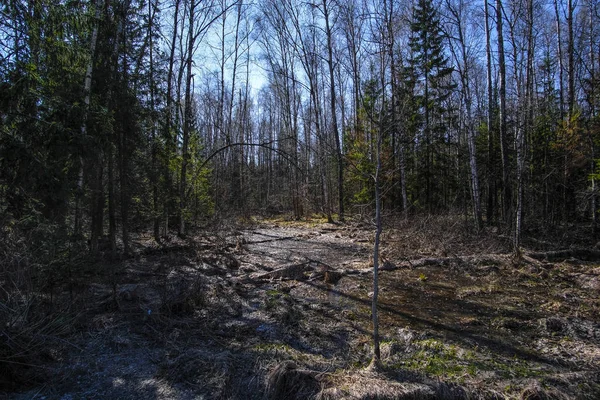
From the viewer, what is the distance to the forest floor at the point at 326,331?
327cm

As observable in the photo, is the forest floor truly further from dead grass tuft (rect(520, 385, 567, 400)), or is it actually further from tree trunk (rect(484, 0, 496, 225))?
tree trunk (rect(484, 0, 496, 225))

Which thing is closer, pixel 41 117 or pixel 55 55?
pixel 41 117

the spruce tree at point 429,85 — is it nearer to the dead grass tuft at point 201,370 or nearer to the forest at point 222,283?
the forest at point 222,283

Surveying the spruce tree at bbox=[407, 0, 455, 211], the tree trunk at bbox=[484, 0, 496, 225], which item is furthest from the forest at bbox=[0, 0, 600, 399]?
the spruce tree at bbox=[407, 0, 455, 211]

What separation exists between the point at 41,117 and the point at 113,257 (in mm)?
3591

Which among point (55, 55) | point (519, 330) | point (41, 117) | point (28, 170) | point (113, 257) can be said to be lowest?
point (519, 330)

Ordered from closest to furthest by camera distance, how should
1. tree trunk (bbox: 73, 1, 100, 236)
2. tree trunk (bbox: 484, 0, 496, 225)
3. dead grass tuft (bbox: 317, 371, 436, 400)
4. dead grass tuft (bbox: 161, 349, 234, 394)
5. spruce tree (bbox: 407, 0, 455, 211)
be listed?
dead grass tuft (bbox: 317, 371, 436, 400), dead grass tuft (bbox: 161, 349, 234, 394), tree trunk (bbox: 73, 1, 100, 236), tree trunk (bbox: 484, 0, 496, 225), spruce tree (bbox: 407, 0, 455, 211)

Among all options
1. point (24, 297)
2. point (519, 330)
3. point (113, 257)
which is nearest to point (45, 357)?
point (24, 297)

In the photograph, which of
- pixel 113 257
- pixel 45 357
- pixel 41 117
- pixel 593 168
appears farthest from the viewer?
pixel 593 168

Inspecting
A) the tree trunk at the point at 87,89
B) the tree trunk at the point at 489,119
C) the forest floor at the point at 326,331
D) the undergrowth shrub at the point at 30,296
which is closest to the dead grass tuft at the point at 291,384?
the forest floor at the point at 326,331

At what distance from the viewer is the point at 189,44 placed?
Answer: 43.9ft

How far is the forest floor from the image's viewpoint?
10.7ft

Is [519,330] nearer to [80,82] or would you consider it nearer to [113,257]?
[113,257]

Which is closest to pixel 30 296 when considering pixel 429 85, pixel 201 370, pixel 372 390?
pixel 201 370
